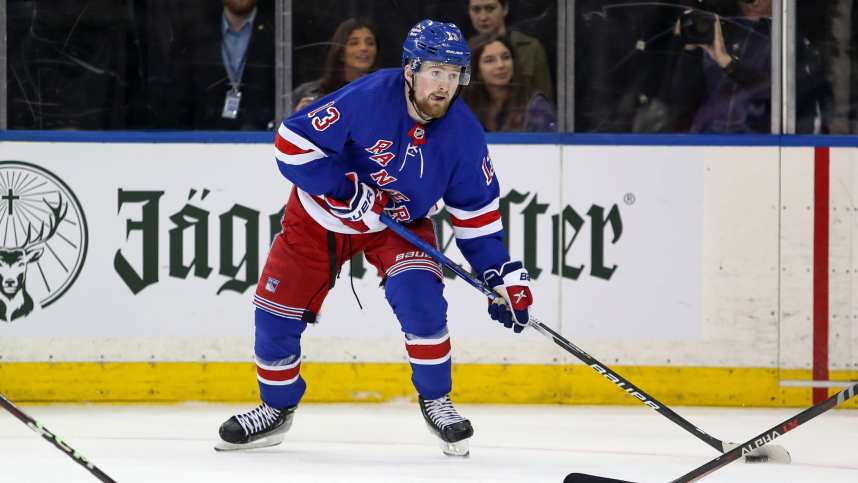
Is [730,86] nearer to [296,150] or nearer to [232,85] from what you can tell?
[232,85]

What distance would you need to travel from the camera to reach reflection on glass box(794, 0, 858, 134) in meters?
4.16

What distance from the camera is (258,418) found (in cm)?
324

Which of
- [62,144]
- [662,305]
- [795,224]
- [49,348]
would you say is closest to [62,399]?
[49,348]

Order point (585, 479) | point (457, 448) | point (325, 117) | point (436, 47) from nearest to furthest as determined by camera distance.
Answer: point (585, 479) → point (436, 47) → point (325, 117) → point (457, 448)

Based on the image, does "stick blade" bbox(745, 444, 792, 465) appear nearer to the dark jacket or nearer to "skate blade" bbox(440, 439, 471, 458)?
"skate blade" bbox(440, 439, 471, 458)

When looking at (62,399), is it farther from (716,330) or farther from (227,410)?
(716,330)

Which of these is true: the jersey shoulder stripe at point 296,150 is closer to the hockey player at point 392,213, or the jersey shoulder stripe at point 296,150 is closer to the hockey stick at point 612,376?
the hockey player at point 392,213

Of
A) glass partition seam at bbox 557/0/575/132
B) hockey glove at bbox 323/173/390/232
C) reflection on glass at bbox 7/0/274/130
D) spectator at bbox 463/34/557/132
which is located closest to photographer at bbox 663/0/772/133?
glass partition seam at bbox 557/0/575/132

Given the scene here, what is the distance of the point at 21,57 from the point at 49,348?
0.96m

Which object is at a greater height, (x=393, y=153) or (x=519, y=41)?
(x=519, y=41)

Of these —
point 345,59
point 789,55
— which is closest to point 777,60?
point 789,55

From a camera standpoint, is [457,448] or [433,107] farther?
[457,448]

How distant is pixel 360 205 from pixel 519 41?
4.39 feet

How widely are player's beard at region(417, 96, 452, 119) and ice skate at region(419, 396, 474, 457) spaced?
729mm
